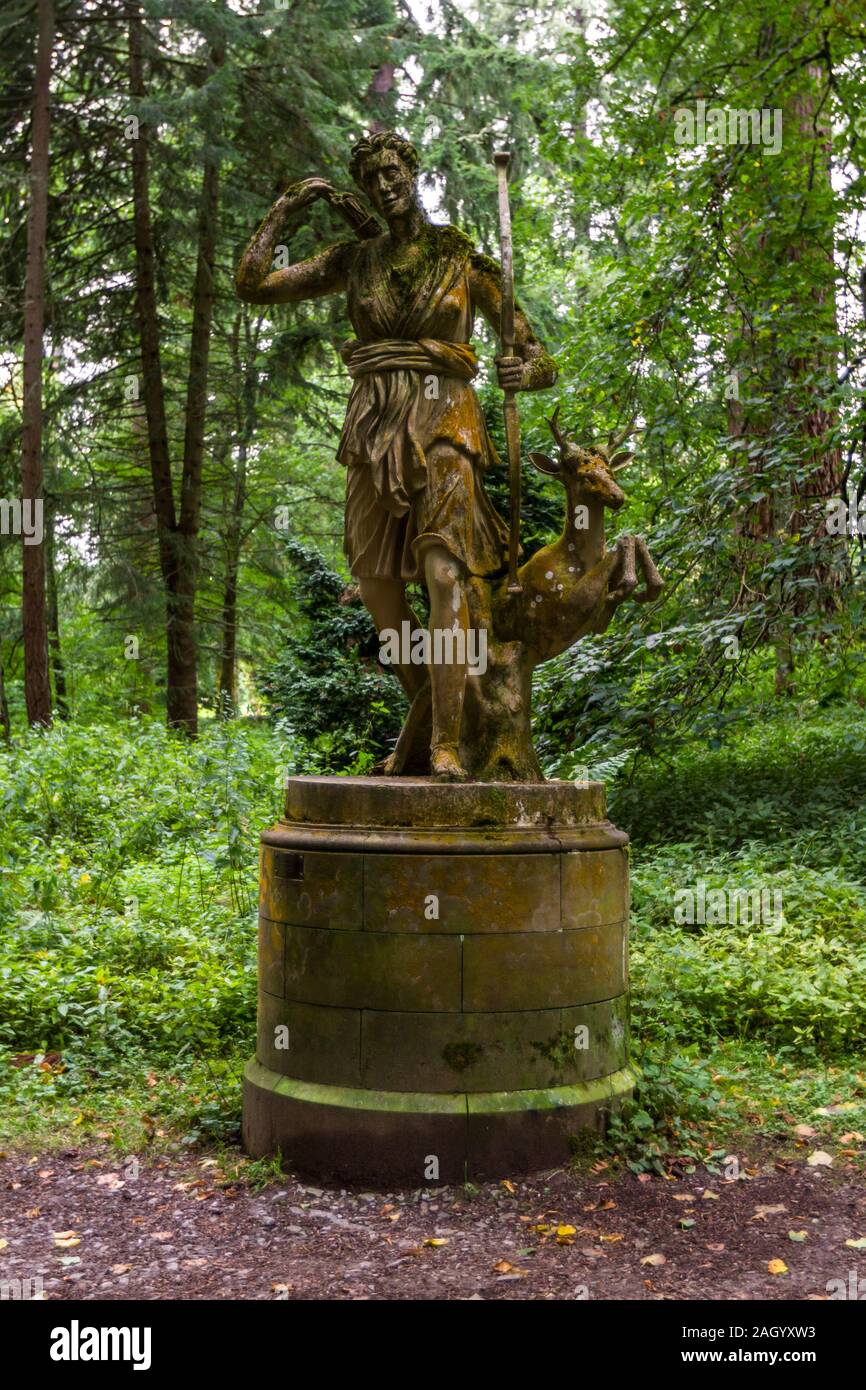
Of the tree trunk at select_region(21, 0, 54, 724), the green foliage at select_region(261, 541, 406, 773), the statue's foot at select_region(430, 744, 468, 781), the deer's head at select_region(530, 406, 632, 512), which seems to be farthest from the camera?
the tree trunk at select_region(21, 0, 54, 724)

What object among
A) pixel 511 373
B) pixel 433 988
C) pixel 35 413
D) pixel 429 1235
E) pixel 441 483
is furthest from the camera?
pixel 35 413

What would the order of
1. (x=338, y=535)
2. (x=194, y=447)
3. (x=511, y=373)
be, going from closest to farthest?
(x=511, y=373)
(x=194, y=447)
(x=338, y=535)

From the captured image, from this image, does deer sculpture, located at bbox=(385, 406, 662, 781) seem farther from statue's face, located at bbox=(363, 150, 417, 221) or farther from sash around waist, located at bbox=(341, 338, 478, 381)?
statue's face, located at bbox=(363, 150, 417, 221)

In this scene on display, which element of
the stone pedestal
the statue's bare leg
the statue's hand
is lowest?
the stone pedestal

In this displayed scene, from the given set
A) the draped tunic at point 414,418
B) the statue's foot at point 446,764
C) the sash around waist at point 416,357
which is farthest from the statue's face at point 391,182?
the statue's foot at point 446,764

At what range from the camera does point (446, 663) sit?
527cm

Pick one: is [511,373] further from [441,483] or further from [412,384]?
[441,483]

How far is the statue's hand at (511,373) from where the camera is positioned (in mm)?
5438

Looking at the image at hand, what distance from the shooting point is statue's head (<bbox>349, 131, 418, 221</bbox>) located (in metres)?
5.39

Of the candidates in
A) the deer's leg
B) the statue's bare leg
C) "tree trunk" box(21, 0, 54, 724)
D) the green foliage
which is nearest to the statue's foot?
the statue's bare leg

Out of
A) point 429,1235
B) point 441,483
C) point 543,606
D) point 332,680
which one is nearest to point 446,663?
point 543,606

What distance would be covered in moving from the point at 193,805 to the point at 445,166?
1110 cm

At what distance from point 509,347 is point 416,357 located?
1.45ft
